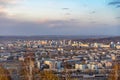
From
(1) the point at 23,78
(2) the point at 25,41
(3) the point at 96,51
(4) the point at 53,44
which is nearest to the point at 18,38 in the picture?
(2) the point at 25,41

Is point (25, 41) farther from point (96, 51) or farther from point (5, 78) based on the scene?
point (5, 78)

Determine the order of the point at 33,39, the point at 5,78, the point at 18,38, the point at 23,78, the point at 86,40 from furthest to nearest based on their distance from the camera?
the point at 86,40 → the point at 33,39 → the point at 18,38 → the point at 23,78 → the point at 5,78

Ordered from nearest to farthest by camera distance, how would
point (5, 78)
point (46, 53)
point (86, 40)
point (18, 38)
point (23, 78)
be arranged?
point (5, 78) → point (23, 78) → point (46, 53) → point (18, 38) → point (86, 40)

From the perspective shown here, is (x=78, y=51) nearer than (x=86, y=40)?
Yes

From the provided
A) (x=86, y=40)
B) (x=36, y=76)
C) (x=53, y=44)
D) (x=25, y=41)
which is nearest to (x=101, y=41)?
(x=86, y=40)

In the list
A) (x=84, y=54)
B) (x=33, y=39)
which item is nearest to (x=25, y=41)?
(x=33, y=39)

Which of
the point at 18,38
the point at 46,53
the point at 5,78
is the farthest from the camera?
the point at 18,38

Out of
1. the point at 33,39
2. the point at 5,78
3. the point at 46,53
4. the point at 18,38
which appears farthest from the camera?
the point at 33,39

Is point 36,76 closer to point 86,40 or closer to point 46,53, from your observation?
point 46,53

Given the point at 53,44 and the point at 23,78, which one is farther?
the point at 53,44
